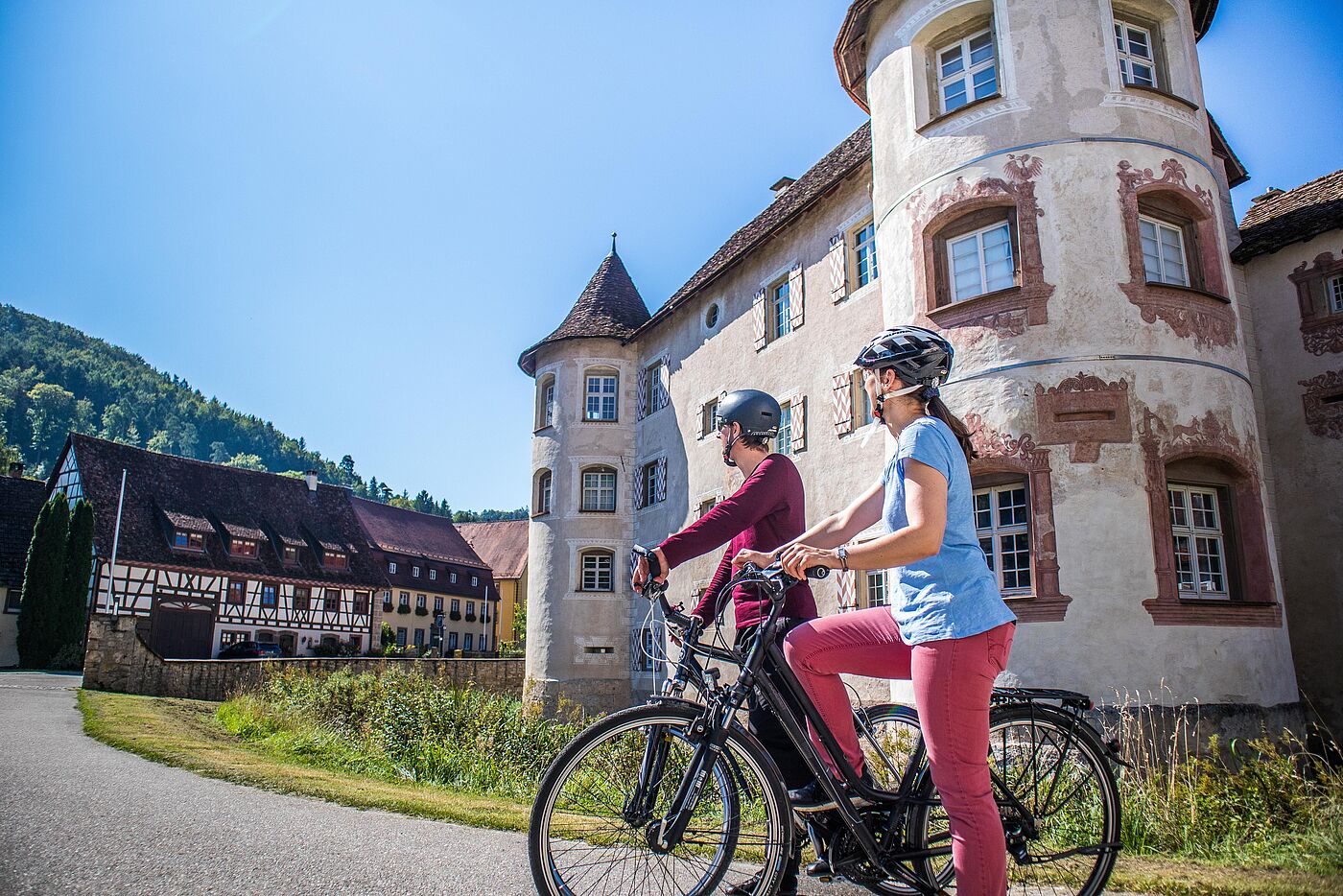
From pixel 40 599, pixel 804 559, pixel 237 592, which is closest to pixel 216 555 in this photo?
pixel 237 592

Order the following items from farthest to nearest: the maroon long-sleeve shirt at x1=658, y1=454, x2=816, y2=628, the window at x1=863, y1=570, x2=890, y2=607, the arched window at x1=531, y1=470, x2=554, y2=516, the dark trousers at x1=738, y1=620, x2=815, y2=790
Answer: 1. the arched window at x1=531, y1=470, x2=554, y2=516
2. the window at x1=863, y1=570, x2=890, y2=607
3. the maroon long-sleeve shirt at x1=658, y1=454, x2=816, y2=628
4. the dark trousers at x1=738, y1=620, x2=815, y2=790

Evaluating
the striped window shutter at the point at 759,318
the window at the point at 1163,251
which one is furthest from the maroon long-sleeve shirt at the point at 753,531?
the striped window shutter at the point at 759,318

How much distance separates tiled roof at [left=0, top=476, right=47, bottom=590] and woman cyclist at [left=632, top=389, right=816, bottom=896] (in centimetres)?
4494

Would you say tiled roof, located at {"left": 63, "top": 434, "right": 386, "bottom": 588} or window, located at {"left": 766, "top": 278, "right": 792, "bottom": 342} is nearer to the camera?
window, located at {"left": 766, "top": 278, "right": 792, "bottom": 342}

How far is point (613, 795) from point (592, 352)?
79.3 feet

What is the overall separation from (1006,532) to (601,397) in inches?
651

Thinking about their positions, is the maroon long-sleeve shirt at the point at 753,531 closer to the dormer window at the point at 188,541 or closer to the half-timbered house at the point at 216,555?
the half-timbered house at the point at 216,555

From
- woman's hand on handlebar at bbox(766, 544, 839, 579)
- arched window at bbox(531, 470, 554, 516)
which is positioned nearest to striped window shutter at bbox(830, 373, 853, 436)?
arched window at bbox(531, 470, 554, 516)

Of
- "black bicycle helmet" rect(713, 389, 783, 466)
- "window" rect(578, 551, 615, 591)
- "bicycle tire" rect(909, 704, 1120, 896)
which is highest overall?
"window" rect(578, 551, 615, 591)

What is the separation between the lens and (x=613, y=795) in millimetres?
3301

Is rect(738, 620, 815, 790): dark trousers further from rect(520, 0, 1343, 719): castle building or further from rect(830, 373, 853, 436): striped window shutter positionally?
rect(830, 373, 853, 436): striped window shutter

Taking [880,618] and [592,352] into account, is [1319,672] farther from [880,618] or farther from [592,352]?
[592,352]

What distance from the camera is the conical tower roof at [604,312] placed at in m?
27.3

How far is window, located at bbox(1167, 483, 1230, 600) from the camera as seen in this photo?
11.5 m
